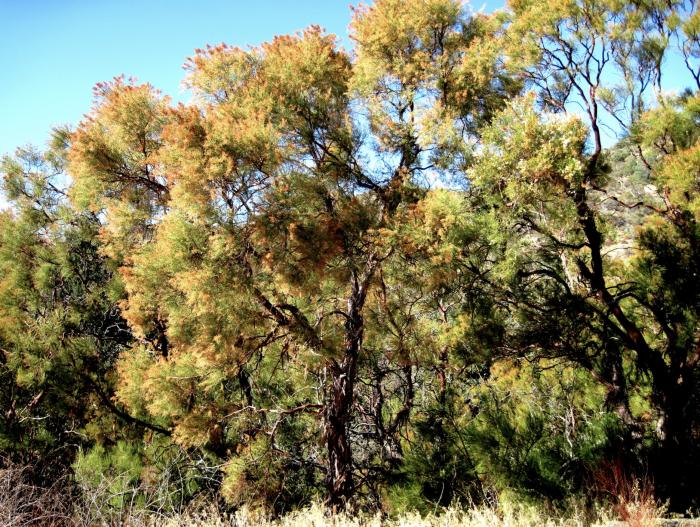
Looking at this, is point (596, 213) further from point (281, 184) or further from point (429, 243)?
point (281, 184)

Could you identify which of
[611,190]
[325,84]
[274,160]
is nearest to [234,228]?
A: [274,160]

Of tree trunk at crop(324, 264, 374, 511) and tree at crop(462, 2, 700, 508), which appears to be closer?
tree at crop(462, 2, 700, 508)

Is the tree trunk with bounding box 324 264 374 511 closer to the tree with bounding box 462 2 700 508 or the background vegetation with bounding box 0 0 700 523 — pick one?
the background vegetation with bounding box 0 0 700 523

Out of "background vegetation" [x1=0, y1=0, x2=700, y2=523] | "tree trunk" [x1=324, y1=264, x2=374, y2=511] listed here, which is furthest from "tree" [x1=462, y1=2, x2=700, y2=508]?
"tree trunk" [x1=324, y1=264, x2=374, y2=511]

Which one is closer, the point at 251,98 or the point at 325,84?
the point at 251,98

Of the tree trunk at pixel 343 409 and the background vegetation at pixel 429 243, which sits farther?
the tree trunk at pixel 343 409

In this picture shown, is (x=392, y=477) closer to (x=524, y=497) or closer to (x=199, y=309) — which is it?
(x=524, y=497)

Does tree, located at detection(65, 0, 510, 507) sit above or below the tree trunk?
above

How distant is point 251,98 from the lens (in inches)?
208

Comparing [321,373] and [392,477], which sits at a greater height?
[321,373]

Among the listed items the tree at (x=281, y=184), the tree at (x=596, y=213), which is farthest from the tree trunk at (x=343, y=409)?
the tree at (x=596, y=213)

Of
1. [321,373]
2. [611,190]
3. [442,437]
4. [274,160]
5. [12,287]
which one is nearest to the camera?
[274,160]

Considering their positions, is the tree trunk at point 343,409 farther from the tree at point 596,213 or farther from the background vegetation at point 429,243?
the tree at point 596,213

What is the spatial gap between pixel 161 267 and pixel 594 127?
494cm
